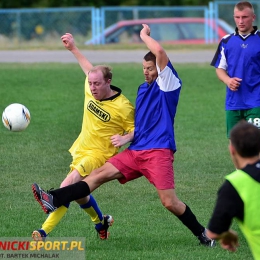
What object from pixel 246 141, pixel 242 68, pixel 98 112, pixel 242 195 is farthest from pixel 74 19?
pixel 242 195

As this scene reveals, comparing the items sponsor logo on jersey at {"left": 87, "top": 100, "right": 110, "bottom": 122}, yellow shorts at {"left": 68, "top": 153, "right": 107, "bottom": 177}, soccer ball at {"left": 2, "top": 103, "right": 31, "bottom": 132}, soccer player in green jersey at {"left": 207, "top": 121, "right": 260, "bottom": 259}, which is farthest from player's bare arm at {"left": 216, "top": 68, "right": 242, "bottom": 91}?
soccer player in green jersey at {"left": 207, "top": 121, "right": 260, "bottom": 259}

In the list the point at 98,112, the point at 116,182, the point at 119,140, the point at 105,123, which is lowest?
the point at 116,182

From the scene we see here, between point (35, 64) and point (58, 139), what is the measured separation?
9.67 meters

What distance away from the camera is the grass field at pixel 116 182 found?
738 centimetres

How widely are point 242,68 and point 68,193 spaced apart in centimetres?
265

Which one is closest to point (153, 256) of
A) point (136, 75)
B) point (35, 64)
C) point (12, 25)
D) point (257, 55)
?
point (257, 55)

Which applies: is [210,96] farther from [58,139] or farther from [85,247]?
[85,247]

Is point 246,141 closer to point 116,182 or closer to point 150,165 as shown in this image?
point 150,165

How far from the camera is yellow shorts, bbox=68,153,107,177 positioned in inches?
281

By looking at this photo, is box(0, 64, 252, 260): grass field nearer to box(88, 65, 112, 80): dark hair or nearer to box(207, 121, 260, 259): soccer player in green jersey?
box(88, 65, 112, 80): dark hair

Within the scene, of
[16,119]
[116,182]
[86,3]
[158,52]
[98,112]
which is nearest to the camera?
[158,52]

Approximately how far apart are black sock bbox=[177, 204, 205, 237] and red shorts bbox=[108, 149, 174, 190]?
32 cm

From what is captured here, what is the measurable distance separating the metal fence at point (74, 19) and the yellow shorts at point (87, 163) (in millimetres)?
21876

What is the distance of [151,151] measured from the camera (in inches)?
277
